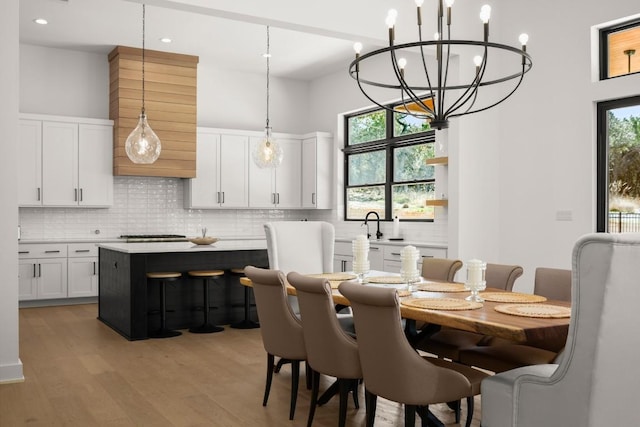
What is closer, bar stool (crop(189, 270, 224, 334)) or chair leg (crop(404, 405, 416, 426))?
chair leg (crop(404, 405, 416, 426))

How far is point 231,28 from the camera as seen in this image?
7293 mm

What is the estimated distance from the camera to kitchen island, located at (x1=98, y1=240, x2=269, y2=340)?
5.85 meters

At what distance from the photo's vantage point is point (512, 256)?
21.4 ft

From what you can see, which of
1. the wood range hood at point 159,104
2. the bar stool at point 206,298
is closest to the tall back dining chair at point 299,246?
the bar stool at point 206,298

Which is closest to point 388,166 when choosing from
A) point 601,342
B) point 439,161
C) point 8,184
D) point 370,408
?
point 439,161

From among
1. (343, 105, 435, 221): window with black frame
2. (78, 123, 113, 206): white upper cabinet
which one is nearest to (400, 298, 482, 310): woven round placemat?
(343, 105, 435, 221): window with black frame

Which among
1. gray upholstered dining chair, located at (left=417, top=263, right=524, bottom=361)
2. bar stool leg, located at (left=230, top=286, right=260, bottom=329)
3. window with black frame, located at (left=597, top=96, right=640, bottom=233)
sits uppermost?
window with black frame, located at (left=597, top=96, right=640, bottom=233)

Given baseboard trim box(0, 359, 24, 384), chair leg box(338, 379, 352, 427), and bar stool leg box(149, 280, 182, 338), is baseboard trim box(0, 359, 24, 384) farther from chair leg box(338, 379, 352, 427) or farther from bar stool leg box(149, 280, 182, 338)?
chair leg box(338, 379, 352, 427)

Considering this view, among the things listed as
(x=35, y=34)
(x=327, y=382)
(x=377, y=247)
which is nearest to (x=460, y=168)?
(x=377, y=247)

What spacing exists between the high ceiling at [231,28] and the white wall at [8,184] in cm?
101

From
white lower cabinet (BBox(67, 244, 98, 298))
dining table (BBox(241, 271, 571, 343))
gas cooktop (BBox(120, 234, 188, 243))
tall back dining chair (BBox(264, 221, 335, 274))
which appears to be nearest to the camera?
dining table (BBox(241, 271, 571, 343))

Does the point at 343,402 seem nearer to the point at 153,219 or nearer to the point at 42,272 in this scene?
the point at 42,272

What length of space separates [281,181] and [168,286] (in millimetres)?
3487

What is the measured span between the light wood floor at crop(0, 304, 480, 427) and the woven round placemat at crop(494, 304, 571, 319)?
869 millimetres
